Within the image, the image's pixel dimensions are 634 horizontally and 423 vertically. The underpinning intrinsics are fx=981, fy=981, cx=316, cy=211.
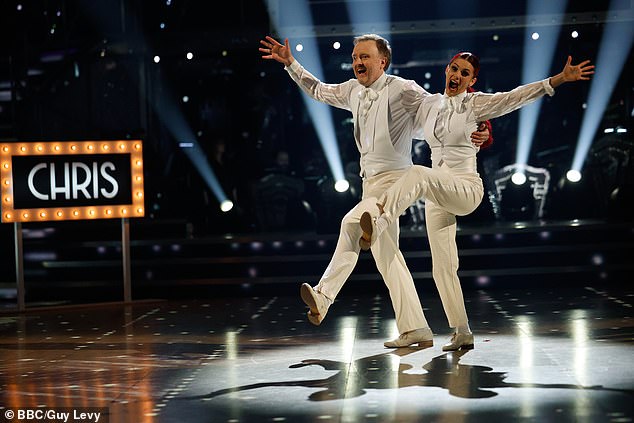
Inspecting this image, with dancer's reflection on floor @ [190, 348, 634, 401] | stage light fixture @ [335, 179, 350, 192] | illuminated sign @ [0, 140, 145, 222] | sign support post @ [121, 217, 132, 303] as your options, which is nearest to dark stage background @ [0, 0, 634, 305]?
stage light fixture @ [335, 179, 350, 192]

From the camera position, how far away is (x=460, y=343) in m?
5.00

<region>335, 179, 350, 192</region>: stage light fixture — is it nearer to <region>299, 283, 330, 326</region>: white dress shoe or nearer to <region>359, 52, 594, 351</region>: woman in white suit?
<region>359, 52, 594, 351</region>: woman in white suit

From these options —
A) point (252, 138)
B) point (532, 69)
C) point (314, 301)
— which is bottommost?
point (314, 301)

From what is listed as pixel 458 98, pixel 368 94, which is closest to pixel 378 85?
pixel 368 94

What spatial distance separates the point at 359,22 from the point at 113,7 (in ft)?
11.0

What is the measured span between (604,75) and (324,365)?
Result: 790 cm

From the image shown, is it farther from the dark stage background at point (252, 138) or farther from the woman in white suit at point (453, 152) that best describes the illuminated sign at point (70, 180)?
the woman in white suit at point (453, 152)

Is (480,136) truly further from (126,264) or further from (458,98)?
(126,264)

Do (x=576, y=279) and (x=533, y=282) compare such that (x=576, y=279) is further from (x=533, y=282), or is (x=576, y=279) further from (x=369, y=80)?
(x=369, y=80)

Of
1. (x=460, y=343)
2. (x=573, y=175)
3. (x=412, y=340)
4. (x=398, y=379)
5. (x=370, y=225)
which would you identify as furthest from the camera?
(x=573, y=175)

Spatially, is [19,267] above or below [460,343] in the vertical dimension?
above

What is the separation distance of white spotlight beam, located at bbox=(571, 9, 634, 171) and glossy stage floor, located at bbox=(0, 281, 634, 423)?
4.05 m

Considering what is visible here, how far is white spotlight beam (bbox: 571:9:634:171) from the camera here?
36.3 ft

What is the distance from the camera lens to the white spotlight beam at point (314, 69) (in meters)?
10.4
